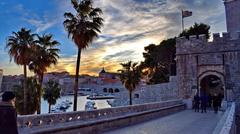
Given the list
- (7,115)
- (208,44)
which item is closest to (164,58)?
(208,44)

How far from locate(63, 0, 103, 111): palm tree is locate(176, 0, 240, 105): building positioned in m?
9.67

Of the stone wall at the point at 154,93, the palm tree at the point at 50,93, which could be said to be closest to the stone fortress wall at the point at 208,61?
the stone wall at the point at 154,93

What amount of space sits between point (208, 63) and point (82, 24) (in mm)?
12329

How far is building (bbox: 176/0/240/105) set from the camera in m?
24.1

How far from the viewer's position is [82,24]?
21.4 m

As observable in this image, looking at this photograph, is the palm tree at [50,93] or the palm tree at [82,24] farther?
the palm tree at [50,93]

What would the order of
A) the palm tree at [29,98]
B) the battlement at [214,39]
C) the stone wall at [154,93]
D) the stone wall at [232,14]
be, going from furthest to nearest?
the stone wall at [232,14]
the stone wall at [154,93]
the palm tree at [29,98]
the battlement at [214,39]

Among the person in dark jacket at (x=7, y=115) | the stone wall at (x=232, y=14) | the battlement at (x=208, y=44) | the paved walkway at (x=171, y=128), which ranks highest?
the stone wall at (x=232, y=14)

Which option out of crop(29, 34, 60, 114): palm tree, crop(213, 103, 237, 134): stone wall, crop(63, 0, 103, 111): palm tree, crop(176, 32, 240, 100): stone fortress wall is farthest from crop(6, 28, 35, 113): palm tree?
crop(213, 103, 237, 134): stone wall

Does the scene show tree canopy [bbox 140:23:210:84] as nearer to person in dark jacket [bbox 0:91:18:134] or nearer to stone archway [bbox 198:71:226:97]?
stone archway [bbox 198:71:226:97]

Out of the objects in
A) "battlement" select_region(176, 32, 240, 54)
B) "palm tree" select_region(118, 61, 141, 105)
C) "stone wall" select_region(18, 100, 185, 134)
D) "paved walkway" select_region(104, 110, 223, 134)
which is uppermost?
"battlement" select_region(176, 32, 240, 54)

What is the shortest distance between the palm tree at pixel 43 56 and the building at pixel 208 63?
13.0m

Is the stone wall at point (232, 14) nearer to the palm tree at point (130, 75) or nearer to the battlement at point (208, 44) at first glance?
the battlement at point (208, 44)

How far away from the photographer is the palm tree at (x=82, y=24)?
2128 cm
